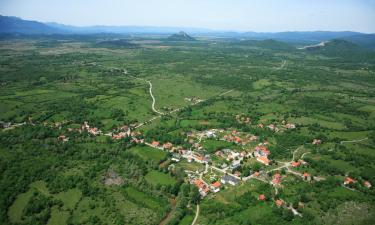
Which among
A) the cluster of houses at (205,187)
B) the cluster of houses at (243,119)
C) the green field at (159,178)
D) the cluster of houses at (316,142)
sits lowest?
the green field at (159,178)

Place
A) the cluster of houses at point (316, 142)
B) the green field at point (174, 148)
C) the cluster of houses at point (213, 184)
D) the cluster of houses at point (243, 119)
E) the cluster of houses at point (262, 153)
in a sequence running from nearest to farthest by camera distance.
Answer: the green field at point (174, 148) < the cluster of houses at point (213, 184) < the cluster of houses at point (262, 153) < the cluster of houses at point (316, 142) < the cluster of houses at point (243, 119)

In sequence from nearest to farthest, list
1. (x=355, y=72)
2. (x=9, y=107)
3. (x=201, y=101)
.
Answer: (x=9, y=107), (x=201, y=101), (x=355, y=72)

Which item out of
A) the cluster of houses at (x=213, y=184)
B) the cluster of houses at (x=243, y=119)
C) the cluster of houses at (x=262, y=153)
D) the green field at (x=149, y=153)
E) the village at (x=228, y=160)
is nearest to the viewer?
the cluster of houses at (x=213, y=184)

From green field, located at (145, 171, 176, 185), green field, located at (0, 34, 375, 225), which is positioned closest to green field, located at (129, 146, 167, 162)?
green field, located at (0, 34, 375, 225)

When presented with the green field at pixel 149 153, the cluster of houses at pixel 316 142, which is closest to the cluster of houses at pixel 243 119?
the cluster of houses at pixel 316 142

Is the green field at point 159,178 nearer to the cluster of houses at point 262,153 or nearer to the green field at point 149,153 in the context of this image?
the green field at point 149,153

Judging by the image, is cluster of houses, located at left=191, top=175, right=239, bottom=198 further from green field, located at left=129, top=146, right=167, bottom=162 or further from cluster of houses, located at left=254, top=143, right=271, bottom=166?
green field, located at left=129, top=146, right=167, bottom=162

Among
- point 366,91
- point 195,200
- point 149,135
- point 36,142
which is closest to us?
point 195,200

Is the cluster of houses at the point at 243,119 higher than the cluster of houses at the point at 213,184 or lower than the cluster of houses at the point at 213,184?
higher

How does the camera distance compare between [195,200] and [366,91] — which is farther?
[366,91]

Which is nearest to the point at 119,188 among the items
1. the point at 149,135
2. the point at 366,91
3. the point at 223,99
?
the point at 149,135

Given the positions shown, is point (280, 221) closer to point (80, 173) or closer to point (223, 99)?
point (80, 173)
